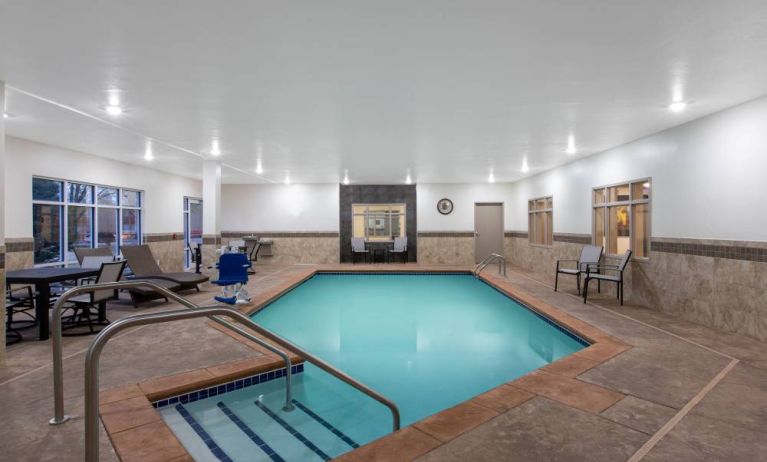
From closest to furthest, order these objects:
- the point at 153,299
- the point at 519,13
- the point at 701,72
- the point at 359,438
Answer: the point at 519,13 → the point at 359,438 → the point at 701,72 → the point at 153,299

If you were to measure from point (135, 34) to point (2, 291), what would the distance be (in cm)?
266

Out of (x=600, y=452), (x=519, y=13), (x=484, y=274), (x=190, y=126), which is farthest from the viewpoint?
(x=484, y=274)

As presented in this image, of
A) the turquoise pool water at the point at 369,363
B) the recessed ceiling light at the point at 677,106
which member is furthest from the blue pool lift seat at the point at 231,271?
the recessed ceiling light at the point at 677,106

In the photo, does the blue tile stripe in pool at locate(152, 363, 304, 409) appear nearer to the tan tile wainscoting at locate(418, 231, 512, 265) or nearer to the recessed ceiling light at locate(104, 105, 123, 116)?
the recessed ceiling light at locate(104, 105, 123, 116)

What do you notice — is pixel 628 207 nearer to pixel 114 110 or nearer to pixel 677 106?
pixel 677 106

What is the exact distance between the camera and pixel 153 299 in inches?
246

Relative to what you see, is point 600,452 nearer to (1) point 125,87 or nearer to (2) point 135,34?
(2) point 135,34

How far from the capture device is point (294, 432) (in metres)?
2.76

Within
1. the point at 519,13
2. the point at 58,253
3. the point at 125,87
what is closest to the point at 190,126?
the point at 125,87

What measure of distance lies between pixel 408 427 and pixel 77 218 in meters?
8.02

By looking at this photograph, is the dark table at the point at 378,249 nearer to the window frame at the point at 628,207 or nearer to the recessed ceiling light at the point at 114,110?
the window frame at the point at 628,207

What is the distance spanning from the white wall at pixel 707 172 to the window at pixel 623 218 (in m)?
0.19

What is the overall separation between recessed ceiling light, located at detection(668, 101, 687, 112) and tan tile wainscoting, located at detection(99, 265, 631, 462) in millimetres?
2637

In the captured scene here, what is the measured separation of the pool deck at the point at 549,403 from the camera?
6.94 ft
